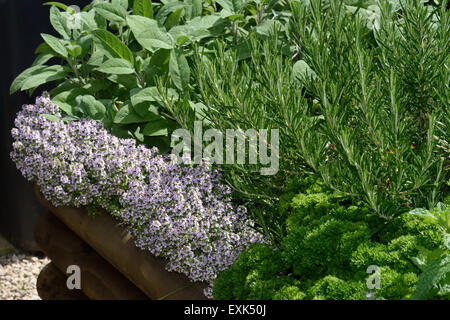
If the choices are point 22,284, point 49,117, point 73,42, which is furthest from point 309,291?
point 22,284

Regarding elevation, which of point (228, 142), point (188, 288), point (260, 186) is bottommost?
point (188, 288)

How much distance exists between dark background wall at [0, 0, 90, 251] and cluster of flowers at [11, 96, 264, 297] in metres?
1.51

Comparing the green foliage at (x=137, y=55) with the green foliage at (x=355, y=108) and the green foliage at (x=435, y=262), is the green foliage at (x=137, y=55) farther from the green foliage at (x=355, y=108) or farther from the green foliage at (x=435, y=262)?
the green foliage at (x=435, y=262)

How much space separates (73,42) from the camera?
9.53 ft

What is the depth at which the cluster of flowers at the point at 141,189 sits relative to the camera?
2.03 meters

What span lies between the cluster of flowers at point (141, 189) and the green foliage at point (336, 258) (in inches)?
11.4

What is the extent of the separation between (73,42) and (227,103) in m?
1.28

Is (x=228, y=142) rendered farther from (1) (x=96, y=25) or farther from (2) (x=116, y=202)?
(1) (x=96, y=25)

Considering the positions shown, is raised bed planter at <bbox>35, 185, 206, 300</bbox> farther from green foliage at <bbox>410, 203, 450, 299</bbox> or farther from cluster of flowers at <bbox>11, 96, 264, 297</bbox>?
green foliage at <bbox>410, 203, 450, 299</bbox>

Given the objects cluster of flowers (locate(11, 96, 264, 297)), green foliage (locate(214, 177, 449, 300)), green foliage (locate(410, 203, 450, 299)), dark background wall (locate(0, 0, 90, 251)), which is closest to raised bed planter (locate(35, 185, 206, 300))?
cluster of flowers (locate(11, 96, 264, 297))

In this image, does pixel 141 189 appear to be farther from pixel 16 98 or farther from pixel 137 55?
pixel 16 98

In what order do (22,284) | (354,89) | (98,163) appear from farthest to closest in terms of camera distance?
(22,284) → (98,163) → (354,89)

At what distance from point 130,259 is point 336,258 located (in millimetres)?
923

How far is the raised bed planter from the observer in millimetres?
2068
